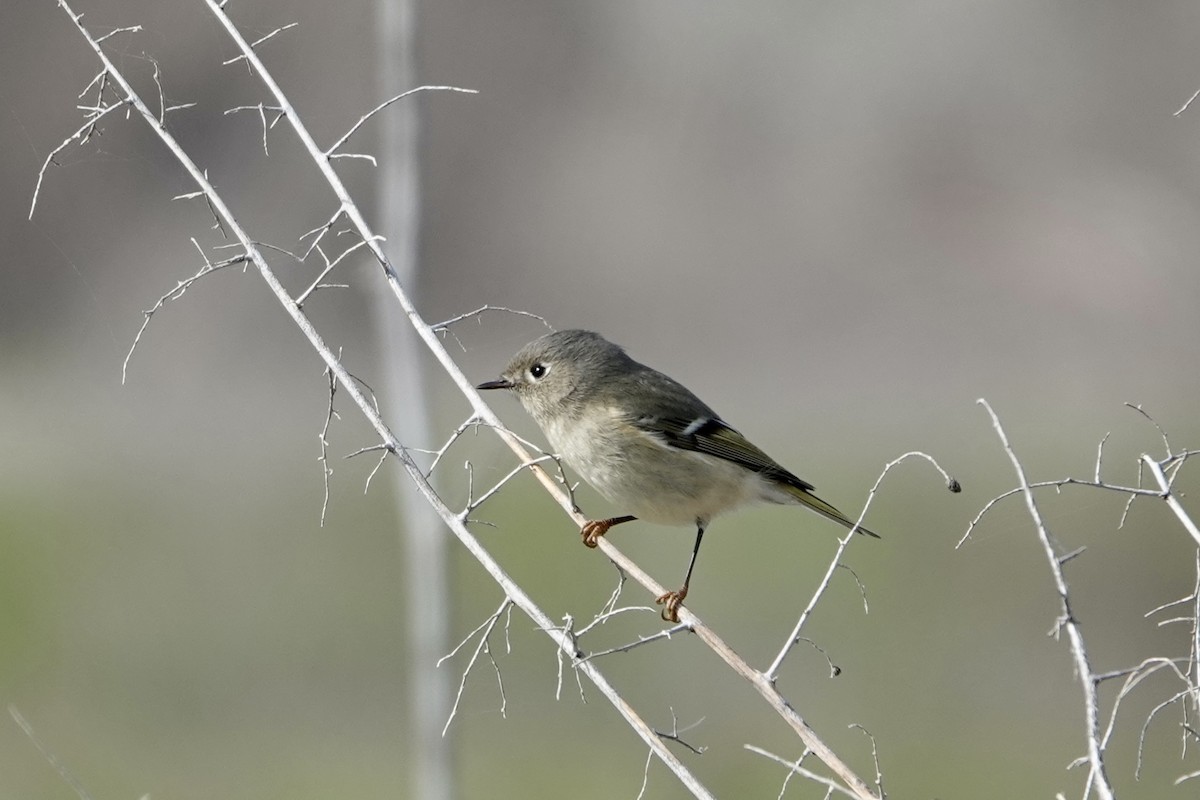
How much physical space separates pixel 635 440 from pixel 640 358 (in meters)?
10.4

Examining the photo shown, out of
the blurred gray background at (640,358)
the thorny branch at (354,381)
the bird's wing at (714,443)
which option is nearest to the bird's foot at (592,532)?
the bird's wing at (714,443)

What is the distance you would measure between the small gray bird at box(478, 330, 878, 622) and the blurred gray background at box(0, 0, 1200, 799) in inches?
20.3

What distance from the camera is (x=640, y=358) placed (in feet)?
44.9

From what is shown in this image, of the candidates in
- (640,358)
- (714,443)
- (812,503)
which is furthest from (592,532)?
(640,358)

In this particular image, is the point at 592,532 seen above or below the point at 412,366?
below

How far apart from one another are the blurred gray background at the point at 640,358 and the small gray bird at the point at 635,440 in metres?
0.52

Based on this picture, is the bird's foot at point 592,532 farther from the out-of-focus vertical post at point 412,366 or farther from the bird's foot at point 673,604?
the out-of-focus vertical post at point 412,366

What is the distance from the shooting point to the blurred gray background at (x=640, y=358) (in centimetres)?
854

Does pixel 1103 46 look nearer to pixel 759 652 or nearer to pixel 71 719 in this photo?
pixel 759 652

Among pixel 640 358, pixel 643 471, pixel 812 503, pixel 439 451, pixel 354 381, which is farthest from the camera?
pixel 640 358

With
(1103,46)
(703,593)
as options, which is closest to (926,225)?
(1103,46)

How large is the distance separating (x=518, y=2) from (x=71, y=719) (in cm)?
936

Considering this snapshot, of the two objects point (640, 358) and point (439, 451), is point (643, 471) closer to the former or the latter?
point (439, 451)

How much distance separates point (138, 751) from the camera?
8398mm
